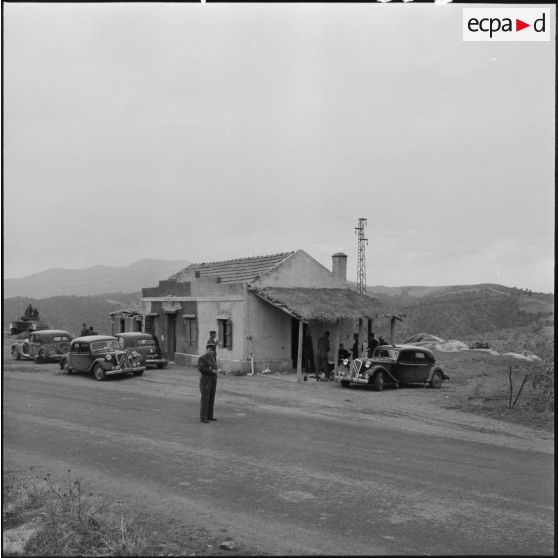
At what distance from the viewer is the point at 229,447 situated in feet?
32.3

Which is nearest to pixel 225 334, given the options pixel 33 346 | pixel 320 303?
pixel 320 303

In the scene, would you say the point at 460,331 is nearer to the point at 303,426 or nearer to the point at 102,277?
the point at 303,426

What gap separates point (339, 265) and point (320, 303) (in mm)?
5497

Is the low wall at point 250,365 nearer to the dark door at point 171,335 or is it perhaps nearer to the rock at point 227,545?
the dark door at point 171,335

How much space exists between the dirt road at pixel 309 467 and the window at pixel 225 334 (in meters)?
6.72

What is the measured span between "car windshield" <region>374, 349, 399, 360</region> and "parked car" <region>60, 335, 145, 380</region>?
8.39 meters

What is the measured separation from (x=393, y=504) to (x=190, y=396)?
9.94 metres

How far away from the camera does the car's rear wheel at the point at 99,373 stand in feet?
64.9

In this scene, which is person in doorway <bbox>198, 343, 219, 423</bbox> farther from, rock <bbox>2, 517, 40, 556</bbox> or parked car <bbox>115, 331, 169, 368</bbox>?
parked car <bbox>115, 331, 169, 368</bbox>

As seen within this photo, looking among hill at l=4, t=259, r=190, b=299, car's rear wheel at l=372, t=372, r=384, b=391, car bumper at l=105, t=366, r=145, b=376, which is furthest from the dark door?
hill at l=4, t=259, r=190, b=299

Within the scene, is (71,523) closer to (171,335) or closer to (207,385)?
(207,385)

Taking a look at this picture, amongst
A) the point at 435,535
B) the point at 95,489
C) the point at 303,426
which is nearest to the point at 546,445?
the point at 303,426

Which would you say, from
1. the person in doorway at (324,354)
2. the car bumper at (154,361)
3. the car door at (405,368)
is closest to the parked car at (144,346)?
the car bumper at (154,361)

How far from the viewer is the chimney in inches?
1070
